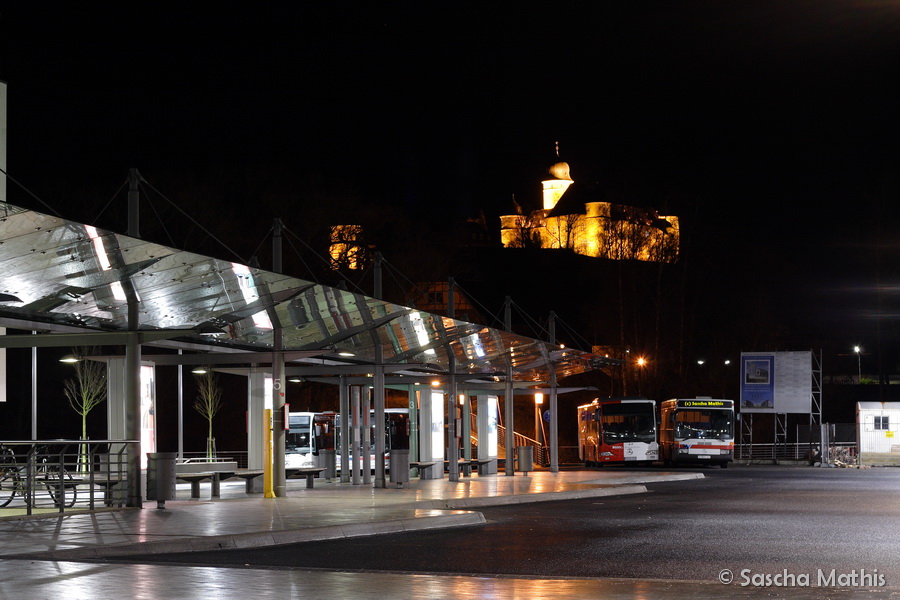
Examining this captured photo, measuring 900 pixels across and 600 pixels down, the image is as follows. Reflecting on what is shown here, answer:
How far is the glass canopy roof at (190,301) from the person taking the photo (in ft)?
44.5

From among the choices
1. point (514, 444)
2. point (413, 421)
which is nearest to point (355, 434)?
point (413, 421)

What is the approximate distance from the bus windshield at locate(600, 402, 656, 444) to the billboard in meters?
6.41

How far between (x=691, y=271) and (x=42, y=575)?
5675 cm

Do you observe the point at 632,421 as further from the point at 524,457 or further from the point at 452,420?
the point at 452,420

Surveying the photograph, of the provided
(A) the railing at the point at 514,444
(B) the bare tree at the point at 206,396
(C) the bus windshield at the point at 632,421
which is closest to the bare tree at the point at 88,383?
(B) the bare tree at the point at 206,396

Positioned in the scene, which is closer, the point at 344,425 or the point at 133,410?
the point at 133,410

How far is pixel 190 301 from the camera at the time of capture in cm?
1773

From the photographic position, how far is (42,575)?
1010 cm

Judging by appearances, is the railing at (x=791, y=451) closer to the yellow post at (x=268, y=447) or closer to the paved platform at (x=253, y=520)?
the paved platform at (x=253, y=520)

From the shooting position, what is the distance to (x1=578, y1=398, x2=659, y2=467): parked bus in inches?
1813

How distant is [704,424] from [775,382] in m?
6.48

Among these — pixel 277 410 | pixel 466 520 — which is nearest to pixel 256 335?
pixel 277 410

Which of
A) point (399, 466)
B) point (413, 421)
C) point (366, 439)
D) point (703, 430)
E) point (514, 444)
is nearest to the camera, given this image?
→ point (399, 466)

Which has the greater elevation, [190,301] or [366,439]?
[190,301]
